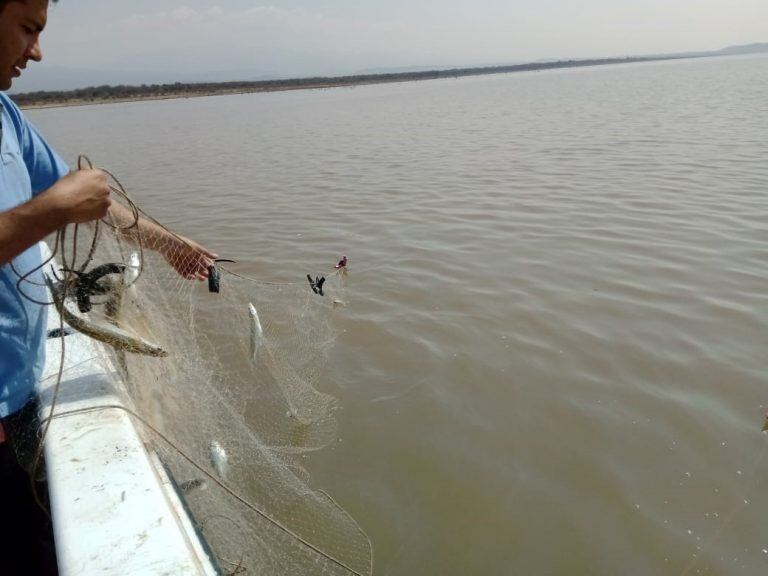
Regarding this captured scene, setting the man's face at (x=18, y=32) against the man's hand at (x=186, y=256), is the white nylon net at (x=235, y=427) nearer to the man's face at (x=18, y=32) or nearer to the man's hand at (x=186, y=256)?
the man's hand at (x=186, y=256)

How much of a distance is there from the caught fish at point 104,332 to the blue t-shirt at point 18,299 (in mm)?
94

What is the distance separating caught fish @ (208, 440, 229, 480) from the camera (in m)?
2.87

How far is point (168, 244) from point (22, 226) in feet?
3.43

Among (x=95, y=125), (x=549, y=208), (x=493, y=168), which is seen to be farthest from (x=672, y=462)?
(x=95, y=125)

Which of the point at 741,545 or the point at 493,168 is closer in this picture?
the point at 741,545

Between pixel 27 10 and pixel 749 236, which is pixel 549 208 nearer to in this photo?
pixel 749 236

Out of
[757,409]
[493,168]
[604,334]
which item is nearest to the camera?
[757,409]

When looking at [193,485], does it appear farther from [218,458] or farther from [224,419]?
[224,419]

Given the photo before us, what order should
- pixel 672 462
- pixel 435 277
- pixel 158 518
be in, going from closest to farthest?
1. pixel 158 518
2. pixel 672 462
3. pixel 435 277

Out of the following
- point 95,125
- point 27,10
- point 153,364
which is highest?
point 27,10

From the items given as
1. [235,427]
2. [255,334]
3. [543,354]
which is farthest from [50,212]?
[543,354]

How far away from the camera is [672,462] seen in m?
3.52

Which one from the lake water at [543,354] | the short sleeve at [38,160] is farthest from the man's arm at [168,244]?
the lake water at [543,354]

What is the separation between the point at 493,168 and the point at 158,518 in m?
11.5
